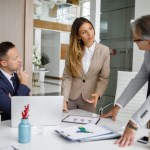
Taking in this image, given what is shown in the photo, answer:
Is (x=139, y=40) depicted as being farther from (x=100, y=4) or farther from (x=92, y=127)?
(x=100, y=4)

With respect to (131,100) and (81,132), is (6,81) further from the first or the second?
(131,100)

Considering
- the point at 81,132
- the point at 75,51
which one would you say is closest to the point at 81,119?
the point at 81,132

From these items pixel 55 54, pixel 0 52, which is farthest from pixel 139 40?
pixel 55 54

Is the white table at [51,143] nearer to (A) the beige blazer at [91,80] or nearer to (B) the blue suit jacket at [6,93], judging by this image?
(B) the blue suit jacket at [6,93]

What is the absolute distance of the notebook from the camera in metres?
1.50

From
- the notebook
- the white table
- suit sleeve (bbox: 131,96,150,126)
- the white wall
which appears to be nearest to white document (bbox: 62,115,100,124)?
the notebook

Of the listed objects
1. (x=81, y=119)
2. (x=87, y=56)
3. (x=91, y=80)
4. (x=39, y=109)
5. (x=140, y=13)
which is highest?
(x=140, y=13)

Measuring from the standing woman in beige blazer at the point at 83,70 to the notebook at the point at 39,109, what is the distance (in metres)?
0.65

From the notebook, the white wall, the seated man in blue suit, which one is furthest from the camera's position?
the white wall

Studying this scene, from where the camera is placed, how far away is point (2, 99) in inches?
70.6

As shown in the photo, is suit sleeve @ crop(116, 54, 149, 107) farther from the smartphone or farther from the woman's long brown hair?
the woman's long brown hair

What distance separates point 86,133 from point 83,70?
95cm

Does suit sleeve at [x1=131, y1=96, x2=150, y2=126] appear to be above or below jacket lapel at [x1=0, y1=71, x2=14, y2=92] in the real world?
below

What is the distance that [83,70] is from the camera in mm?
2283
